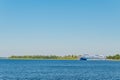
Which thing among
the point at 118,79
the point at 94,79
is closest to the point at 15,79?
the point at 94,79

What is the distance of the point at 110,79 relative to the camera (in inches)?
3140

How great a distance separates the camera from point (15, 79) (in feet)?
254

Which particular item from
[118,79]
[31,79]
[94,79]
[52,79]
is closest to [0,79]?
[31,79]

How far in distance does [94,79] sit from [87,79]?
1754 mm

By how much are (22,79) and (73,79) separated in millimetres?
11792

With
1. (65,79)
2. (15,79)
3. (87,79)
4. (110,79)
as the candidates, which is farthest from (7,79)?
(110,79)

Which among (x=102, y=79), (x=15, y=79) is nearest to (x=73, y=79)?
(x=102, y=79)

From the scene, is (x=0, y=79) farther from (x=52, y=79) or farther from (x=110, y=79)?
(x=110, y=79)

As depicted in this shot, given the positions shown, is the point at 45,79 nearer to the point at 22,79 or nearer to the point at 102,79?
the point at 22,79

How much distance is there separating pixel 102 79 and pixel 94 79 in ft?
7.12

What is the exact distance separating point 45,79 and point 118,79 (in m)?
17.4

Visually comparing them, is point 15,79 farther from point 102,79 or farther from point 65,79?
point 102,79

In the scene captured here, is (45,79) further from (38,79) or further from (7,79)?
(7,79)

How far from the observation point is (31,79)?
76.9 metres
